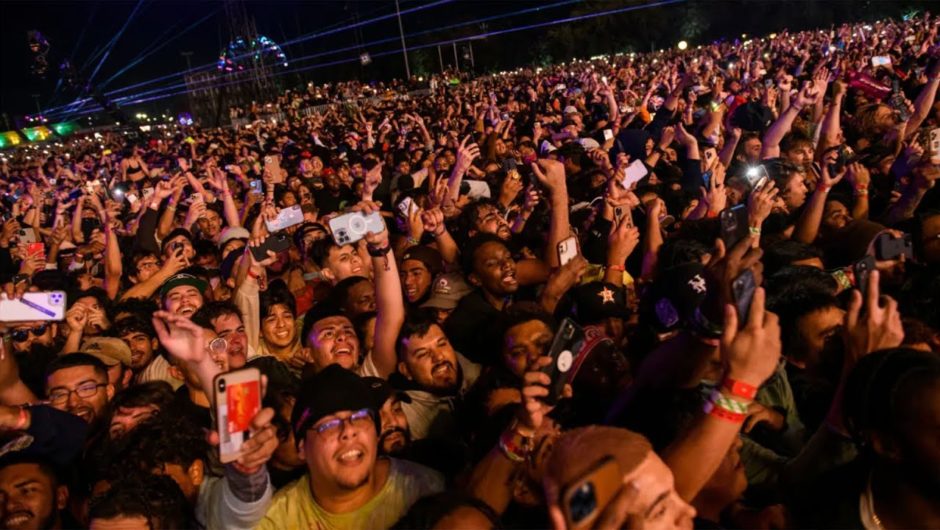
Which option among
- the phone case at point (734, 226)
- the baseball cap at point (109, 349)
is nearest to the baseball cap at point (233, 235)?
the baseball cap at point (109, 349)

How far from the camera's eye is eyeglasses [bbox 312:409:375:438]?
2357 millimetres

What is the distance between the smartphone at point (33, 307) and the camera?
2922 millimetres

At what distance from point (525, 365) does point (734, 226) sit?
1.21 meters

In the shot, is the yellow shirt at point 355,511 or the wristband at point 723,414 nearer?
the wristband at point 723,414

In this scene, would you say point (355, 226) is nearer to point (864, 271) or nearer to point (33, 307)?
point (33, 307)

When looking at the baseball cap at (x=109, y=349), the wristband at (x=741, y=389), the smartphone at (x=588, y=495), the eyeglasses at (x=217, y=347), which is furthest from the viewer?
the baseball cap at (x=109, y=349)

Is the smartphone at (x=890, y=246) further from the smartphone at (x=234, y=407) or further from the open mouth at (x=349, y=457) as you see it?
the smartphone at (x=234, y=407)

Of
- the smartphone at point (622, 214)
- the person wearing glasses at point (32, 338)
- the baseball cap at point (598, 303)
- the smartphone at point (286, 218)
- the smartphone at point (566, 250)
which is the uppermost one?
the smartphone at point (286, 218)

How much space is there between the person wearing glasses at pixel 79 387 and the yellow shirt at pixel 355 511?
1541 mm

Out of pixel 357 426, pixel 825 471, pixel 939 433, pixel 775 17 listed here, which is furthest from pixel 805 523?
pixel 775 17

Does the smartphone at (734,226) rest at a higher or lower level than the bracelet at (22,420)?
higher

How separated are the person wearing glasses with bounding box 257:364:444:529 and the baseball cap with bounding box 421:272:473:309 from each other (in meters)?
1.74

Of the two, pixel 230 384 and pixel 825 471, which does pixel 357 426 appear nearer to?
pixel 230 384

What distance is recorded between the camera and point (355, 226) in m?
3.29
